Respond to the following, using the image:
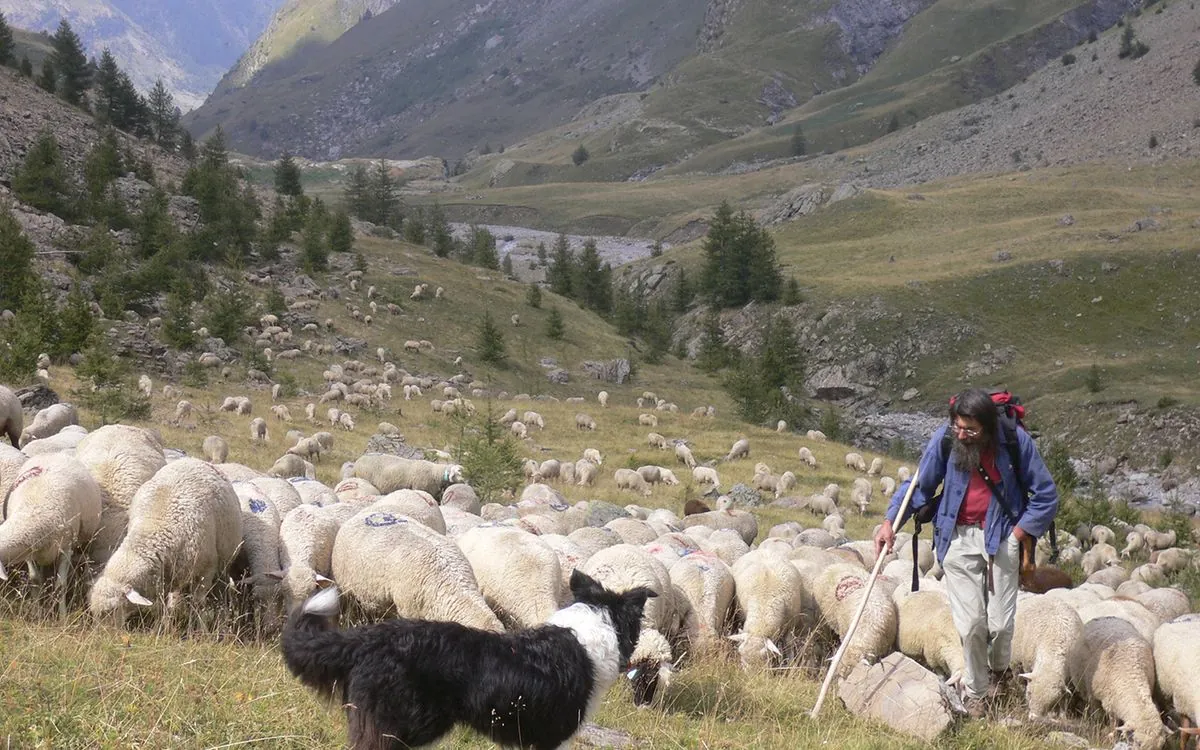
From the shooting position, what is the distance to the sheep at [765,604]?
9016 millimetres

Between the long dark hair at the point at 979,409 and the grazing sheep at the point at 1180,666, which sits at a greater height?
the long dark hair at the point at 979,409

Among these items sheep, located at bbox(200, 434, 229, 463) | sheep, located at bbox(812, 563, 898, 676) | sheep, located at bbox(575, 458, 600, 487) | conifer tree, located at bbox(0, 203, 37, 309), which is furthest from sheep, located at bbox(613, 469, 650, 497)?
conifer tree, located at bbox(0, 203, 37, 309)

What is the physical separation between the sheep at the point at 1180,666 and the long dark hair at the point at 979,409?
304 cm

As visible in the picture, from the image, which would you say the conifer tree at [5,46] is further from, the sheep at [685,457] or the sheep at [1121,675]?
the sheep at [1121,675]

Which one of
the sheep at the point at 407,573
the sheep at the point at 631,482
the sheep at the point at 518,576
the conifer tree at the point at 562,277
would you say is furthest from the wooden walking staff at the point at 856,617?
the conifer tree at the point at 562,277

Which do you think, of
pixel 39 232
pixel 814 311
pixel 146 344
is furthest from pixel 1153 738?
pixel 814 311

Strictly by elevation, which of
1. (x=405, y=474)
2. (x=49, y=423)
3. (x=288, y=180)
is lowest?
(x=405, y=474)

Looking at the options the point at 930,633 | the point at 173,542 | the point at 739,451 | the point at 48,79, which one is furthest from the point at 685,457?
the point at 48,79

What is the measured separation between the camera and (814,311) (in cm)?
6272

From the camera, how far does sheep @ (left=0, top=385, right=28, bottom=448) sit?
47.6ft

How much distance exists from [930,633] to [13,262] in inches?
1473

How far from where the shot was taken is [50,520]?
730cm

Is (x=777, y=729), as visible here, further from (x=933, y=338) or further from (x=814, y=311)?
(x=814, y=311)

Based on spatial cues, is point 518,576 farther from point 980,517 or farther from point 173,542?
point 980,517
